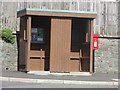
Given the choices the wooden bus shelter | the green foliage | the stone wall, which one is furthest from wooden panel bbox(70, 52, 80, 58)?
the green foliage

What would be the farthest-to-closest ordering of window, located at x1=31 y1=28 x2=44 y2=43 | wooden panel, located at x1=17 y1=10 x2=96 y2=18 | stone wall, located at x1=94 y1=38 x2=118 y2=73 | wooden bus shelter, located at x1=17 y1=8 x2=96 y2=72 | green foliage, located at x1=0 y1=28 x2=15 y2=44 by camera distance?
stone wall, located at x1=94 y1=38 x2=118 y2=73
green foliage, located at x1=0 y1=28 x2=15 y2=44
window, located at x1=31 y1=28 x2=44 y2=43
wooden bus shelter, located at x1=17 y1=8 x2=96 y2=72
wooden panel, located at x1=17 y1=10 x2=96 y2=18

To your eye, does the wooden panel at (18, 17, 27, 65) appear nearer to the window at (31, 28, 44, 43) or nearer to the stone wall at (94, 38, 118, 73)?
the window at (31, 28, 44, 43)

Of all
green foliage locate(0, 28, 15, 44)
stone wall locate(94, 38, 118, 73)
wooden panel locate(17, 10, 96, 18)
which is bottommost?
stone wall locate(94, 38, 118, 73)

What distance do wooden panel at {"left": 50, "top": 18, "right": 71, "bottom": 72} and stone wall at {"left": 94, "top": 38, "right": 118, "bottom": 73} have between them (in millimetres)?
2318

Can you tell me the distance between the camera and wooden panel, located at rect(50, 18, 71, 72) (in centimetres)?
1973

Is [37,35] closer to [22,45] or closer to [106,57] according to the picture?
[22,45]

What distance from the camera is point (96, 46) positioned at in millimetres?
21031

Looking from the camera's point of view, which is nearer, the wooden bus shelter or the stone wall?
the wooden bus shelter

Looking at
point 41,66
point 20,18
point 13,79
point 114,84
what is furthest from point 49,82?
point 20,18

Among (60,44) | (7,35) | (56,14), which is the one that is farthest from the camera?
(7,35)

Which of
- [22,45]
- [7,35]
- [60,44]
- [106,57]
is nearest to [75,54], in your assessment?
[60,44]

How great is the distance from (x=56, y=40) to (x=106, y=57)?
3368 millimetres

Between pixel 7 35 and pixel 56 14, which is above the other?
pixel 56 14

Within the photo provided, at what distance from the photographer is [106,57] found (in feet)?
70.9
